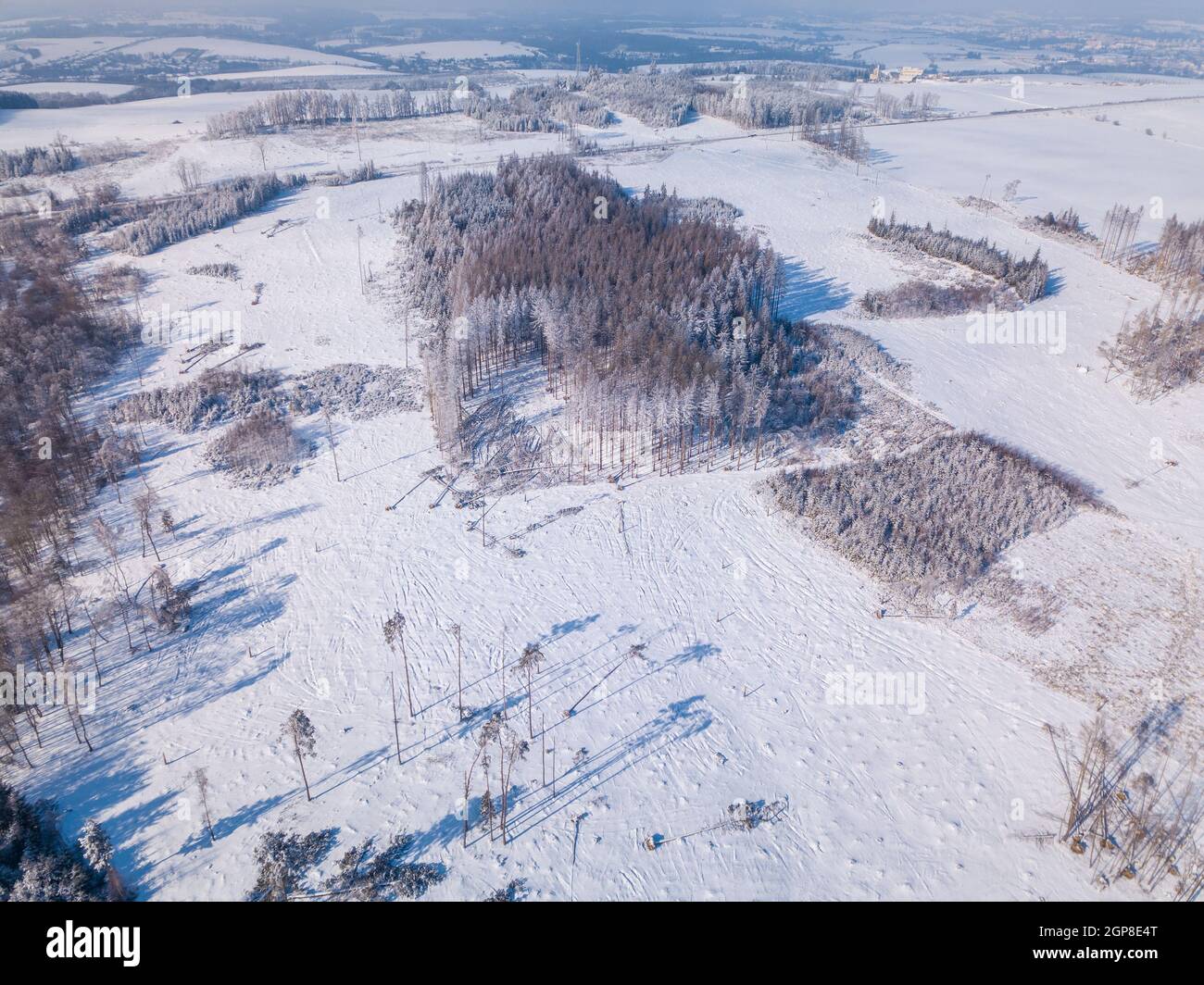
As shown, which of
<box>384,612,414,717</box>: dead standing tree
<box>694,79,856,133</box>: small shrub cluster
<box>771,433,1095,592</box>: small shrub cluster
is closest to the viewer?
<box>384,612,414,717</box>: dead standing tree

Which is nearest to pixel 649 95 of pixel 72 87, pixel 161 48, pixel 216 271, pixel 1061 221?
pixel 1061 221

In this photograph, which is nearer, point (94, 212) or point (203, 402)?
point (203, 402)

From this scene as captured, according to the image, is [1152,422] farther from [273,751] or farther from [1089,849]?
[273,751]

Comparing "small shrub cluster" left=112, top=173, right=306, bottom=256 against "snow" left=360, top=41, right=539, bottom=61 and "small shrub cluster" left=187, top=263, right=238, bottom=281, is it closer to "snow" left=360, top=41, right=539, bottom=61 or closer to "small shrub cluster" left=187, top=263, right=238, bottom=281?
"small shrub cluster" left=187, top=263, right=238, bottom=281

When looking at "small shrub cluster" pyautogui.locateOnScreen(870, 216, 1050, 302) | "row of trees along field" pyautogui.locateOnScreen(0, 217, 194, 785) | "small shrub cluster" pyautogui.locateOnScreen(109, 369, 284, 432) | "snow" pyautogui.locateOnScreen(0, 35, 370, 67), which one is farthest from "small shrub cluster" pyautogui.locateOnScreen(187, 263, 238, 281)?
"snow" pyautogui.locateOnScreen(0, 35, 370, 67)

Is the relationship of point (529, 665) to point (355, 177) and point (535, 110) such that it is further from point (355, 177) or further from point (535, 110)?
point (535, 110)

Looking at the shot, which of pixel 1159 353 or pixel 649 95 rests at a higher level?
pixel 649 95

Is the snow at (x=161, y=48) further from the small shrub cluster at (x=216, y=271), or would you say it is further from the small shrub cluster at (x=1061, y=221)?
the small shrub cluster at (x=1061, y=221)
